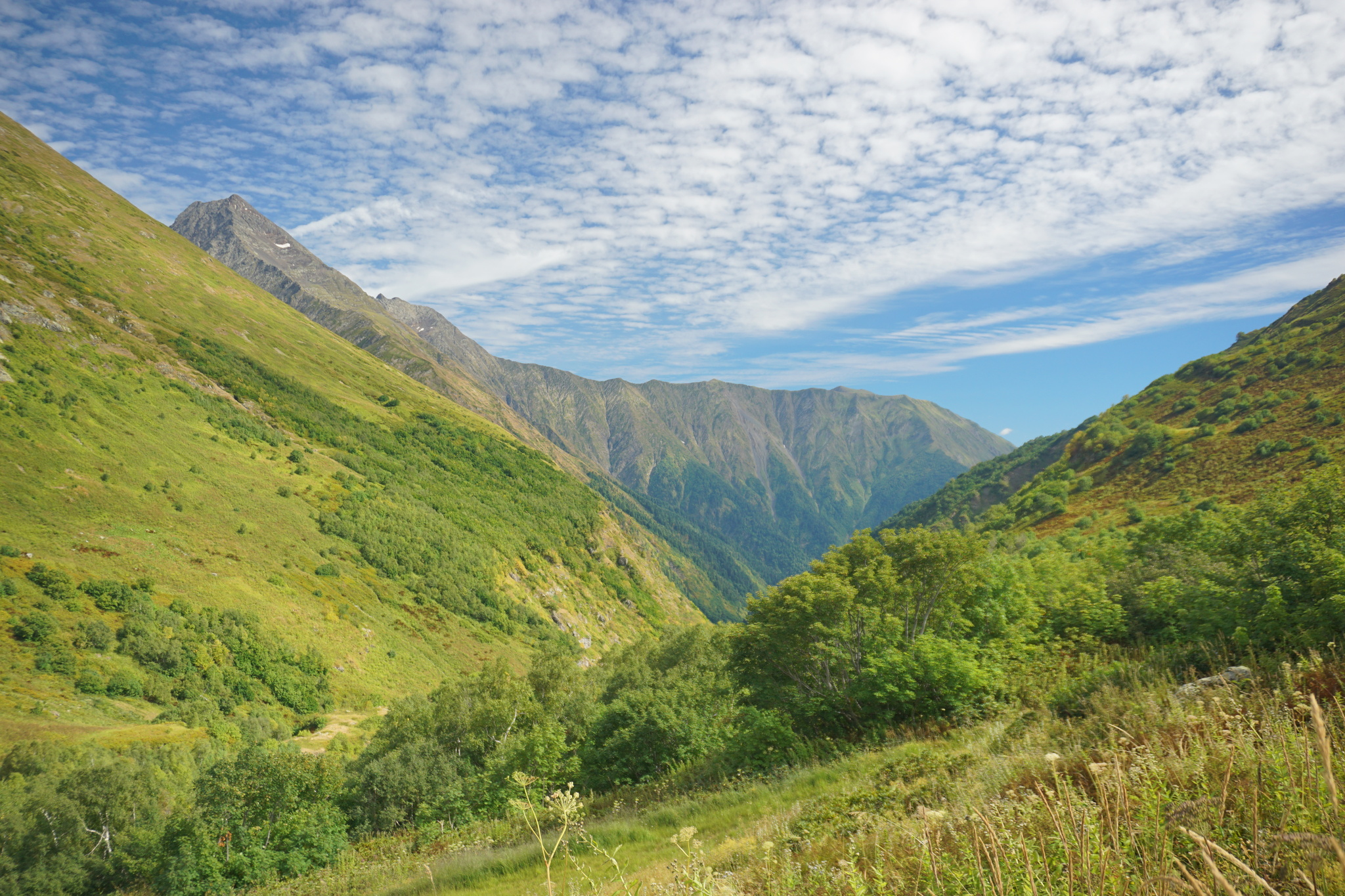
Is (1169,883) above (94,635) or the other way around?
above

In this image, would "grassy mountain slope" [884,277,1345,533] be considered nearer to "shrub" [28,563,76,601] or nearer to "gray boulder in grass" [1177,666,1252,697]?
"gray boulder in grass" [1177,666,1252,697]

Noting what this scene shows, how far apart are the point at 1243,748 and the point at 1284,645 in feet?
23.8

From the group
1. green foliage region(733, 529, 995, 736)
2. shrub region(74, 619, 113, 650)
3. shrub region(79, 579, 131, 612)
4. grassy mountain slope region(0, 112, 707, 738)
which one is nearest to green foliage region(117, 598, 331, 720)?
grassy mountain slope region(0, 112, 707, 738)

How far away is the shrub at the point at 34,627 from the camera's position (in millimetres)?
58406

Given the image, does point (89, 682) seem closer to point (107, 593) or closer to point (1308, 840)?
point (107, 593)

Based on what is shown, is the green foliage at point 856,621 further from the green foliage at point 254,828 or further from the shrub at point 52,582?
the shrub at point 52,582

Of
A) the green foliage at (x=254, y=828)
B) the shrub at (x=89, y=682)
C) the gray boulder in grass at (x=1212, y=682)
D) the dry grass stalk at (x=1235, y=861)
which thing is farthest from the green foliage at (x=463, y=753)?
the shrub at (x=89, y=682)

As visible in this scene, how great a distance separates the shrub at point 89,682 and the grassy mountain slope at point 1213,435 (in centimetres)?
9958

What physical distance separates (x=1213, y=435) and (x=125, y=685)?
141 m

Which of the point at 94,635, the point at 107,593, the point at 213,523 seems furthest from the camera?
the point at 213,523

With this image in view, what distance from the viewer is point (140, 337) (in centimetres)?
14275

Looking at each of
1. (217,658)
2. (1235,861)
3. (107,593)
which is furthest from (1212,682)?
(107,593)

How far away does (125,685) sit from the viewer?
62.3 meters

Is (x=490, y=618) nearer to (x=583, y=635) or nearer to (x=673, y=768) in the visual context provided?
(x=583, y=635)
